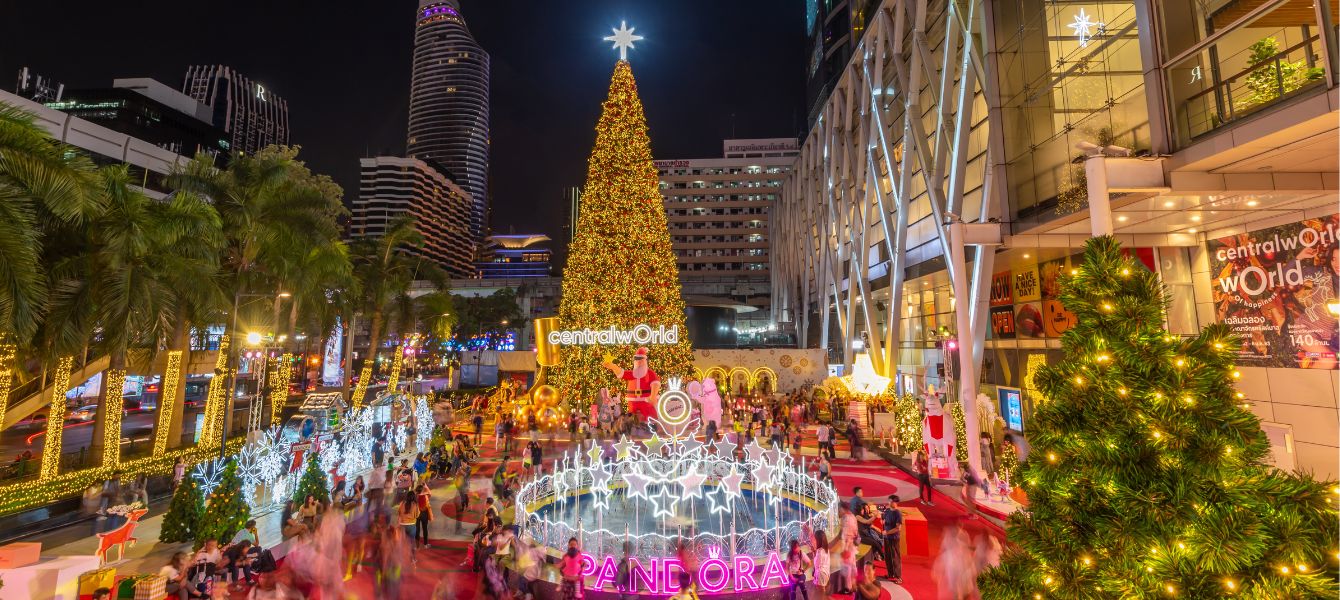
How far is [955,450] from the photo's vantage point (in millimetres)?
16078

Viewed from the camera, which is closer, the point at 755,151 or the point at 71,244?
the point at 71,244

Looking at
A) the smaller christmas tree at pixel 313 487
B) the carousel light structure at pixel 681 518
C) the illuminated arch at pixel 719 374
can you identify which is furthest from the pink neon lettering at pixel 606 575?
the illuminated arch at pixel 719 374

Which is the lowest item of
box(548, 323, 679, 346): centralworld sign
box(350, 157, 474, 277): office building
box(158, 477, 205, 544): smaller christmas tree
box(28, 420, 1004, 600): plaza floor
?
box(28, 420, 1004, 600): plaza floor

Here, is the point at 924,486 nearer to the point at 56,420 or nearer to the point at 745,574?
the point at 745,574

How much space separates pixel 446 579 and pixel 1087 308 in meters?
9.70

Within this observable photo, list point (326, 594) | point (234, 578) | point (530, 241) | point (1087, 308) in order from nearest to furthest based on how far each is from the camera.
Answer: point (1087, 308) < point (326, 594) < point (234, 578) < point (530, 241)

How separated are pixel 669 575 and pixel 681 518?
390 cm

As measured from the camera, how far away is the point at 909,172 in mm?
24891

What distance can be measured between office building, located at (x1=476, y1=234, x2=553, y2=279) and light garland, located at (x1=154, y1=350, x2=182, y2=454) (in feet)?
478

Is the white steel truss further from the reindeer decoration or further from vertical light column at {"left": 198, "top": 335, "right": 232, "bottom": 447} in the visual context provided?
vertical light column at {"left": 198, "top": 335, "right": 232, "bottom": 447}

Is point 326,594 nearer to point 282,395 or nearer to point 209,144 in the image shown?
point 282,395

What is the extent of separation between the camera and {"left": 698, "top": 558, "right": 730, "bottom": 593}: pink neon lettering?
28.5ft

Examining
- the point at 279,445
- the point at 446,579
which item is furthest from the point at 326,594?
the point at 279,445

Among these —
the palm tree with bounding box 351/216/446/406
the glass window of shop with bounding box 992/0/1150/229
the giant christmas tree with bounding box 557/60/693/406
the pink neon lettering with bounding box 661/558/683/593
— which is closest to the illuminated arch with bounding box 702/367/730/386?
the giant christmas tree with bounding box 557/60/693/406
